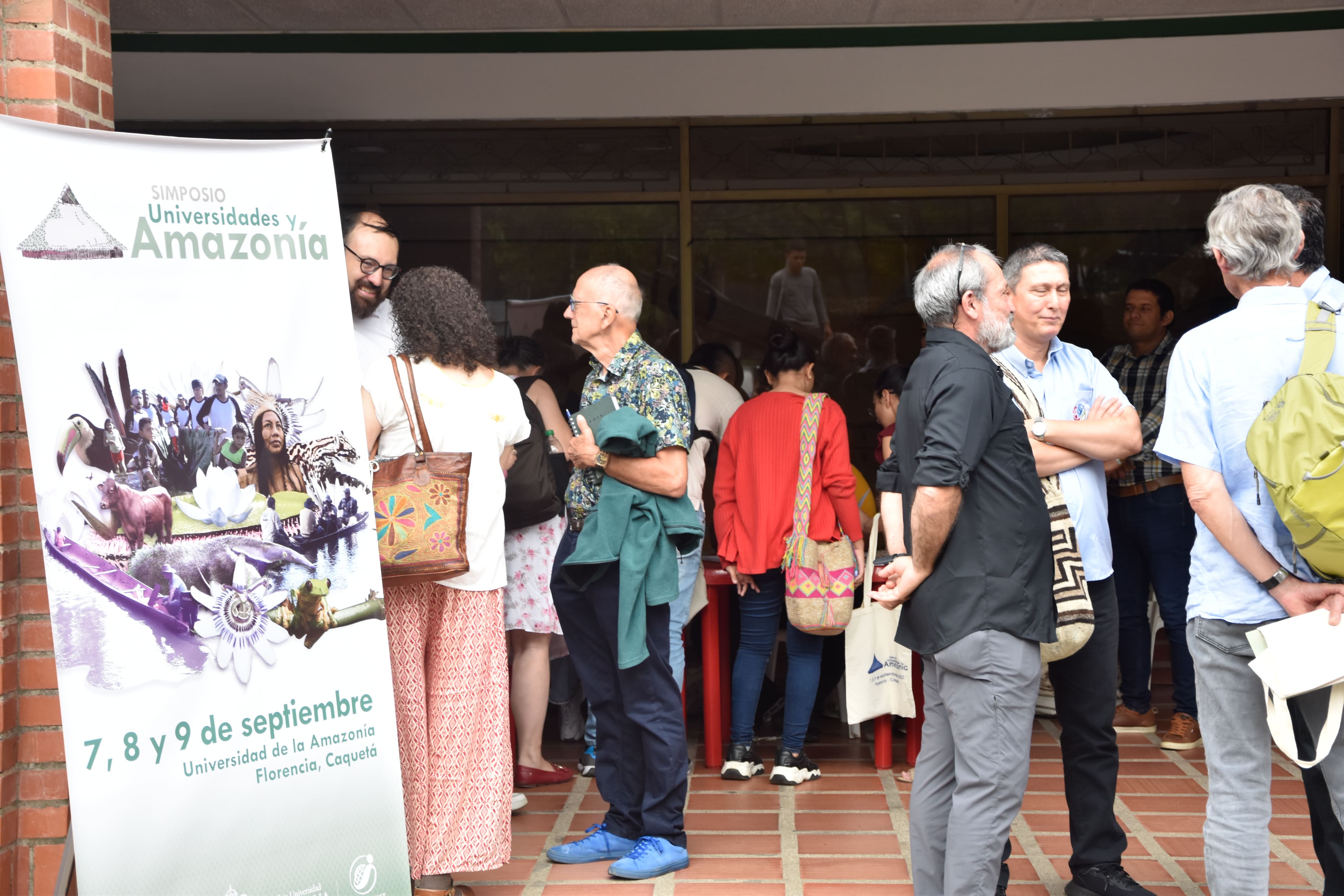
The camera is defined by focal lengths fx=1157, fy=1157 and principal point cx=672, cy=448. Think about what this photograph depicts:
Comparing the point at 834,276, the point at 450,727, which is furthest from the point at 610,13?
the point at 450,727

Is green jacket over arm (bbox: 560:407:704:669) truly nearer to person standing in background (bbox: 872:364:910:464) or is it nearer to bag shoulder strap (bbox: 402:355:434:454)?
bag shoulder strap (bbox: 402:355:434:454)

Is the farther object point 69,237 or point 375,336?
point 375,336

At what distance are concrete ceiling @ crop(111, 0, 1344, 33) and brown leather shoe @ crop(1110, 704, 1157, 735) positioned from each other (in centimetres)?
318

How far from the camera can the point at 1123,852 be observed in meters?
3.39

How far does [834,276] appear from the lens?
6.70 metres

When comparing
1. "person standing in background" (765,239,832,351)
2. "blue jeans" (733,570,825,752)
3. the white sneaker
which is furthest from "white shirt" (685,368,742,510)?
"person standing in background" (765,239,832,351)

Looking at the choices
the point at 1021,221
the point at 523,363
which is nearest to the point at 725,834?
the point at 523,363

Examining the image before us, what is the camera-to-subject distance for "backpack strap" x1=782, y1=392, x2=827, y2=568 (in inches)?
166

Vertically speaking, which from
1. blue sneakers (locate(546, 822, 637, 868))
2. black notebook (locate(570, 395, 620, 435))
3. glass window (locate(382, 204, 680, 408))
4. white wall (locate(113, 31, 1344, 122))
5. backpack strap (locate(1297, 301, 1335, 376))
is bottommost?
blue sneakers (locate(546, 822, 637, 868))

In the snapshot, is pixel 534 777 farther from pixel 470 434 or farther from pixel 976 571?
pixel 976 571

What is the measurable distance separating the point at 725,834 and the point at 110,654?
6.67 feet

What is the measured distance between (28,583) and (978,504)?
7.37 ft

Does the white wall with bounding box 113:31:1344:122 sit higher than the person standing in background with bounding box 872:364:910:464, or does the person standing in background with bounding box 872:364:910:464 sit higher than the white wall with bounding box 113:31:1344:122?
the white wall with bounding box 113:31:1344:122

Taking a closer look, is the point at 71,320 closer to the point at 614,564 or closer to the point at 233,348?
the point at 233,348
